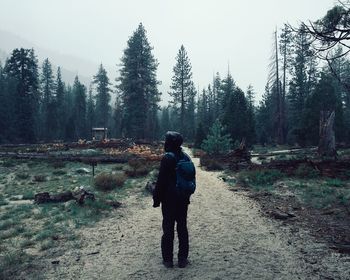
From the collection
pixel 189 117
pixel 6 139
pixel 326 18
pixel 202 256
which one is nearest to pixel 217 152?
pixel 326 18

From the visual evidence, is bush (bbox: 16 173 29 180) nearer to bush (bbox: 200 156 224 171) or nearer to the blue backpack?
bush (bbox: 200 156 224 171)

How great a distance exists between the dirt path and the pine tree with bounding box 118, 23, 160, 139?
117 ft

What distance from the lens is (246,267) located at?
5.52 m

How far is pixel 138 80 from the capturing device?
146 ft

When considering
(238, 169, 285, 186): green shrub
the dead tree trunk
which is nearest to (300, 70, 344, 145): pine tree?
the dead tree trunk

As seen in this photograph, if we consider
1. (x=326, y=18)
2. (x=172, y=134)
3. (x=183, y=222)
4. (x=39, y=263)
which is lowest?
(x=39, y=263)

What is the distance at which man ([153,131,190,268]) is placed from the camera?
5512 mm

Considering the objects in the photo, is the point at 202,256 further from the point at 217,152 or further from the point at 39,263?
the point at 217,152

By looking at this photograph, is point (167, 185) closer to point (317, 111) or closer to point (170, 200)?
point (170, 200)

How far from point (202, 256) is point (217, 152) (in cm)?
1893

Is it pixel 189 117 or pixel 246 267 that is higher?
pixel 189 117

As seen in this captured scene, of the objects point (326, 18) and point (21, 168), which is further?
point (21, 168)

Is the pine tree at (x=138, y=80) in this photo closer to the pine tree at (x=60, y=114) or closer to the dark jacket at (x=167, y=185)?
the pine tree at (x=60, y=114)

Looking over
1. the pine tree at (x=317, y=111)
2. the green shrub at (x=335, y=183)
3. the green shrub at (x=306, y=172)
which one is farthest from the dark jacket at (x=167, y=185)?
the pine tree at (x=317, y=111)
